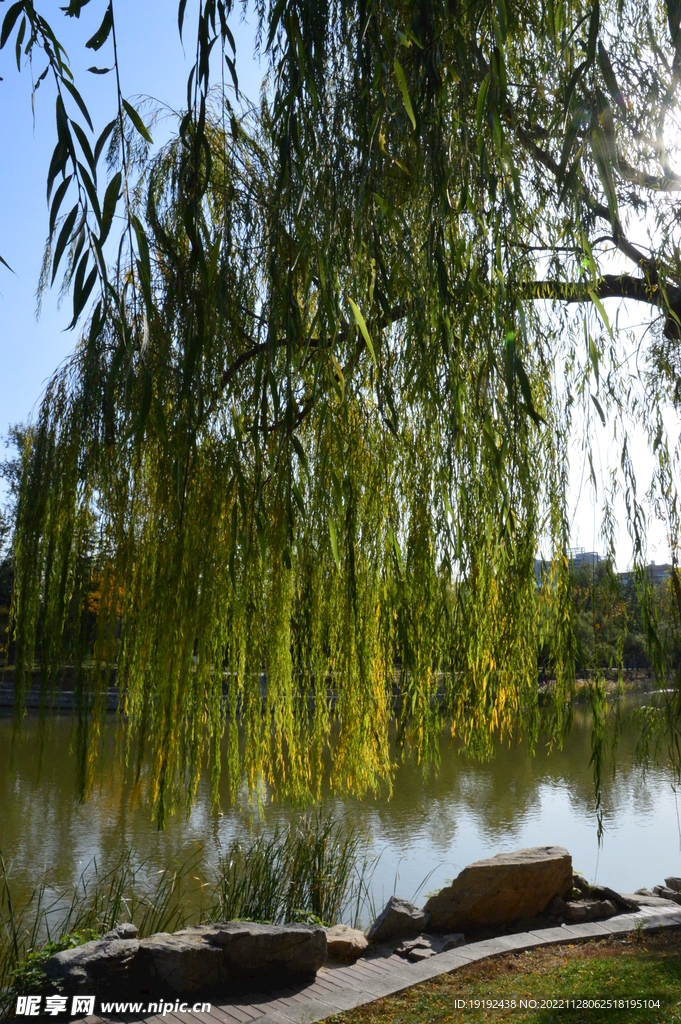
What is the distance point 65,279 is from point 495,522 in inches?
60.1

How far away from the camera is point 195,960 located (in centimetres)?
390

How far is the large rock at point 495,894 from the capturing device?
5332mm

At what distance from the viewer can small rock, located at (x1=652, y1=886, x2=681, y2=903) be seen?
6.23 m

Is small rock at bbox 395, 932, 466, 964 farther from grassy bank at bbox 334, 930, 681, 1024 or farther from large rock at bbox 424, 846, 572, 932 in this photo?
grassy bank at bbox 334, 930, 681, 1024

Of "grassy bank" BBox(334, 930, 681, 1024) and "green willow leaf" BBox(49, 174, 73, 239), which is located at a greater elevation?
"green willow leaf" BBox(49, 174, 73, 239)

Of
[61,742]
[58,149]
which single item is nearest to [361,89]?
[58,149]

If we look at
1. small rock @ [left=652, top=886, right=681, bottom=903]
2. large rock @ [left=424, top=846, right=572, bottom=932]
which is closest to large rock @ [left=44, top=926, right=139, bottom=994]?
large rock @ [left=424, top=846, right=572, bottom=932]

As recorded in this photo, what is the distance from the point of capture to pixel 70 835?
7.80m

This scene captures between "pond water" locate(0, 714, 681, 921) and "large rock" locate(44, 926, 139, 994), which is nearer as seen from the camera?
"large rock" locate(44, 926, 139, 994)

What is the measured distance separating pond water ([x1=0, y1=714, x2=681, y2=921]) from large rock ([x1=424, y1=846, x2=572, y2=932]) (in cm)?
105

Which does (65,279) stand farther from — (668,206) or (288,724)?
(668,206)

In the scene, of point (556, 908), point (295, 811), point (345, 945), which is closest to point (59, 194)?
point (345, 945)

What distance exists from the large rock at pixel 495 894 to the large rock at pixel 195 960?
1344 mm

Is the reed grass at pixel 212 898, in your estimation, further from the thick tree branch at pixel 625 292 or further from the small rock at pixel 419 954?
the thick tree branch at pixel 625 292
